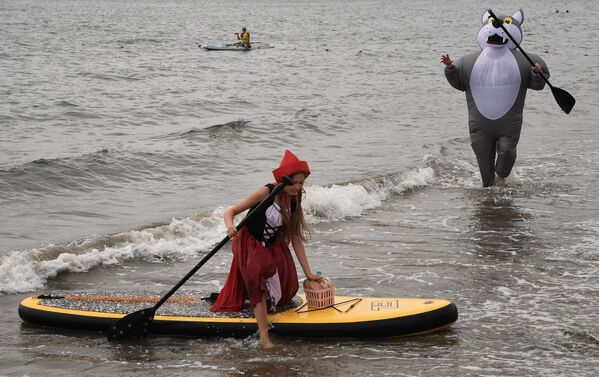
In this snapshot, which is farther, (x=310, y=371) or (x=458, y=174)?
(x=458, y=174)

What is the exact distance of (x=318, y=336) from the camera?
6219mm

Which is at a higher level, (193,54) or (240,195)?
(193,54)

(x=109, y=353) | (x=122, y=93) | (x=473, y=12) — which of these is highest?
(x=473, y=12)

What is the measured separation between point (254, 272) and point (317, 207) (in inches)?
175

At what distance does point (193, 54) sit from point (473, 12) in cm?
4168

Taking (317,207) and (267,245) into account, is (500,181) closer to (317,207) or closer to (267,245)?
(317,207)

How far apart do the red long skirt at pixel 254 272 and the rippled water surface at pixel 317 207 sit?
1.17 feet

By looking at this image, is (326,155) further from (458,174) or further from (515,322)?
(515,322)

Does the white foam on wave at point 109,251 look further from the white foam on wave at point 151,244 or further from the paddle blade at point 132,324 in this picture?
the paddle blade at point 132,324

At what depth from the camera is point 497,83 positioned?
10.3 metres

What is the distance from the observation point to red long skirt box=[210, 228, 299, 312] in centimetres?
610

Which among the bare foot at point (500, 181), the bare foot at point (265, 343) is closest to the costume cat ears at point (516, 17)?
the bare foot at point (500, 181)

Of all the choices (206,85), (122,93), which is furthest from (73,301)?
(206,85)

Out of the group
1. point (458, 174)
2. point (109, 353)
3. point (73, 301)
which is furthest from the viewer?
point (458, 174)
